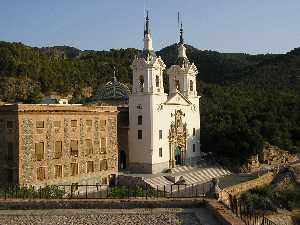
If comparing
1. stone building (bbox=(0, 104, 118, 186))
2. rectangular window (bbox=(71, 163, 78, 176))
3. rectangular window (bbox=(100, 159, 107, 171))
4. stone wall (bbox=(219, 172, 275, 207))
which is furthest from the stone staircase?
rectangular window (bbox=(71, 163, 78, 176))

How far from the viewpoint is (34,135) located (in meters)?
32.1

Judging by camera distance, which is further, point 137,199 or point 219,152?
point 219,152

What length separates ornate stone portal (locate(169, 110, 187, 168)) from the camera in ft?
141

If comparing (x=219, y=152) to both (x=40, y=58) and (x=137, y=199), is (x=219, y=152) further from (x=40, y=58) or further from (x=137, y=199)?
(x=40, y=58)

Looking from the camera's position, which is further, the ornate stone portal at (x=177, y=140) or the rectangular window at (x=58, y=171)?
the ornate stone portal at (x=177, y=140)

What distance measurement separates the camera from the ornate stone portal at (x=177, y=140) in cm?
4294

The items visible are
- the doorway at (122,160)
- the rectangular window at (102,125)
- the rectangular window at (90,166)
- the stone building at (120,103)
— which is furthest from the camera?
the doorway at (122,160)

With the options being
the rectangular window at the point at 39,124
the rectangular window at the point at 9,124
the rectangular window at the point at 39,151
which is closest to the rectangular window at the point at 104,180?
the rectangular window at the point at 39,151

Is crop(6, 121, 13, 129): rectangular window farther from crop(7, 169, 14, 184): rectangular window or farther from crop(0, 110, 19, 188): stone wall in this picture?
crop(7, 169, 14, 184): rectangular window

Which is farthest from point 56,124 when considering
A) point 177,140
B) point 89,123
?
point 177,140

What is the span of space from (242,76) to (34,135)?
83.4 m

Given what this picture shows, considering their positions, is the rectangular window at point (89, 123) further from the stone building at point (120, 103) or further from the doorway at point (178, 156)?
the doorway at point (178, 156)

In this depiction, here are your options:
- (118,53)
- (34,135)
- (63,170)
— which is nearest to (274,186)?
(63,170)

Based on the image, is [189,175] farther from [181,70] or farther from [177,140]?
[181,70]
